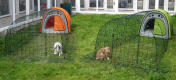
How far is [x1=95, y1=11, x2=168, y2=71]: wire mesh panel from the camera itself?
7.70 metres

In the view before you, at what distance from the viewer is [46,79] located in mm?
6824

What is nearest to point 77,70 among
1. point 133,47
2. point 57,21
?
point 133,47

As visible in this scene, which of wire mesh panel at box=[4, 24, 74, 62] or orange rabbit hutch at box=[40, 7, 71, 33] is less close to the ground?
orange rabbit hutch at box=[40, 7, 71, 33]

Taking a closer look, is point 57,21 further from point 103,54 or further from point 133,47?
point 103,54

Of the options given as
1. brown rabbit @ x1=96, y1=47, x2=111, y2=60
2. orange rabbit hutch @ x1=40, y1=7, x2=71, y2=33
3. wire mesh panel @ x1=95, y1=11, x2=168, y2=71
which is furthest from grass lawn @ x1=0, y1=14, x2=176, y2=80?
orange rabbit hutch @ x1=40, y1=7, x2=71, y2=33

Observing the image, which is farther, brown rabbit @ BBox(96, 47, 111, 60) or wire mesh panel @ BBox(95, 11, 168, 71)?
brown rabbit @ BBox(96, 47, 111, 60)

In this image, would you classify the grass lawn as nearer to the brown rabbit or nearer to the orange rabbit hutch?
the brown rabbit

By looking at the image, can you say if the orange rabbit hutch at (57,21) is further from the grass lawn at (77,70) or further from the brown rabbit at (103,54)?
the brown rabbit at (103,54)

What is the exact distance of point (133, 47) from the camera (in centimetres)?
957

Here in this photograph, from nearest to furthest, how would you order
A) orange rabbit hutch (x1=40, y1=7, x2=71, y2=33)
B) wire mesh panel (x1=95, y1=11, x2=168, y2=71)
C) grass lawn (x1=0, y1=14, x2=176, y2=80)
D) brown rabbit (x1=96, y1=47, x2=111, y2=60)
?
grass lawn (x1=0, y1=14, x2=176, y2=80) < wire mesh panel (x1=95, y1=11, x2=168, y2=71) < brown rabbit (x1=96, y1=47, x2=111, y2=60) < orange rabbit hutch (x1=40, y1=7, x2=71, y2=33)

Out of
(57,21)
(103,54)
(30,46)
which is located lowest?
(103,54)

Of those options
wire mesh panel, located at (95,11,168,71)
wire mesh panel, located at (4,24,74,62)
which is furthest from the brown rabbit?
wire mesh panel, located at (4,24,74,62)

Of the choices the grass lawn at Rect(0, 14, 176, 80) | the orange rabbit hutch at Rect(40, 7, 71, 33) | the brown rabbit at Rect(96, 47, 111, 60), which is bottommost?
the grass lawn at Rect(0, 14, 176, 80)

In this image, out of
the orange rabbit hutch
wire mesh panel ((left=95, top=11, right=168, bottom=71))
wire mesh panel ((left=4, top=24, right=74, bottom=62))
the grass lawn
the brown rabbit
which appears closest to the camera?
the grass lawn
